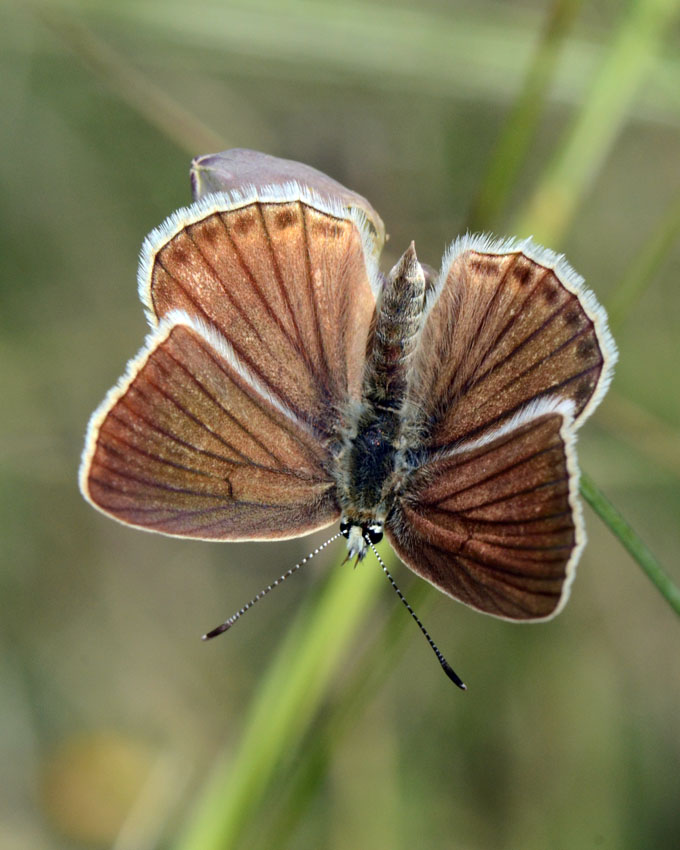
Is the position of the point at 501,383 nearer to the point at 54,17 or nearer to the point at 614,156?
the point at 54,17

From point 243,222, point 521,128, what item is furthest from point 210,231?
point 521,128

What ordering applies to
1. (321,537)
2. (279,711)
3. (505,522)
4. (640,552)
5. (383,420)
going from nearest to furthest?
(640,552) → (505,522) → (279,711) → (383,420) → (321,537)

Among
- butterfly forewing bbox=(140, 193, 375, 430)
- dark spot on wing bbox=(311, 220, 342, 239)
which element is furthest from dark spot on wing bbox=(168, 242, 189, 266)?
dark spot on wing bbox=(311, 220, 342, 239)

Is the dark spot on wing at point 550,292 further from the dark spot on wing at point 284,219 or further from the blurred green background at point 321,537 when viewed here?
the dark spot on wing at point 284,219

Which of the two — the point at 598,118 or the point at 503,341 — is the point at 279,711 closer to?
the point at 503,341

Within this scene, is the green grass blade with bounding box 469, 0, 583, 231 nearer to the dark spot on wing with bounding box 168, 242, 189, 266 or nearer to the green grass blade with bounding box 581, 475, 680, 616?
the dark spot on wing with bounding box 168, 242, 189, 266

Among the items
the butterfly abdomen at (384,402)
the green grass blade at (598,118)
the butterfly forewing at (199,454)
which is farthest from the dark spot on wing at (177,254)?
the green grass blade at (598,118)
